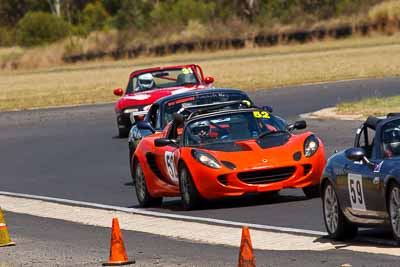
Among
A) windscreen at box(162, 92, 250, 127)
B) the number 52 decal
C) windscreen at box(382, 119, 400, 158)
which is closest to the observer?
windscreen at box(382, 119, 400, 158)

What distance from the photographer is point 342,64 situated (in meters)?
56.8

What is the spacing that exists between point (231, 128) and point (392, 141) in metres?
5.47

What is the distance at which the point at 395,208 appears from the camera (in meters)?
11.3

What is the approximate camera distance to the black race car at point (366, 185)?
11391 millimetres

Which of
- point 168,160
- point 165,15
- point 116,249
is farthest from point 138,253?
point 165,15

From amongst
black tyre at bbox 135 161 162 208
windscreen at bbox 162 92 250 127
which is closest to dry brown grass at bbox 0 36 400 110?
windscreen at bbox 162 92 250 127

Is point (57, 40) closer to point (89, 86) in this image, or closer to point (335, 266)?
point (89, 86)

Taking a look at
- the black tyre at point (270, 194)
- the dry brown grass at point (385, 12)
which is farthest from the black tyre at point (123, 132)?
the dry brown grass at point (385, 12)

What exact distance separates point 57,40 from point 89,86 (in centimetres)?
4835

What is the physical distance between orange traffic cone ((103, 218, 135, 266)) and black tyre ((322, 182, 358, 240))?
2352 millimetres

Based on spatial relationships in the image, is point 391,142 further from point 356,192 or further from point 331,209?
point 331,209

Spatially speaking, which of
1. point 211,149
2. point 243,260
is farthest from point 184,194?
point 243,260

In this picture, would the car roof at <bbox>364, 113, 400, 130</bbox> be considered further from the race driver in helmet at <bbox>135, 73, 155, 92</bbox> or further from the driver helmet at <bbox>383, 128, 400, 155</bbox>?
the race driver in helmet at <bbox>135, 73, 155, 92</bbox>

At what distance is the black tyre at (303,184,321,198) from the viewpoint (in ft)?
54.4
